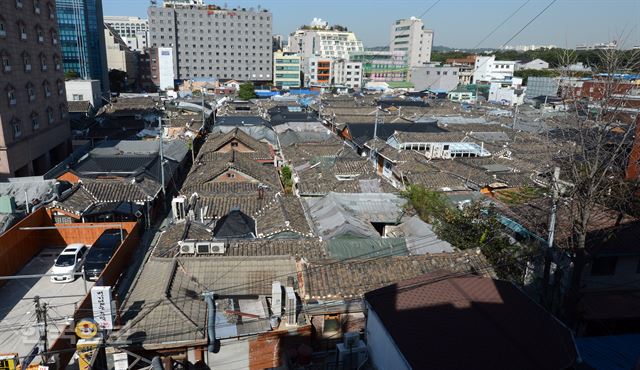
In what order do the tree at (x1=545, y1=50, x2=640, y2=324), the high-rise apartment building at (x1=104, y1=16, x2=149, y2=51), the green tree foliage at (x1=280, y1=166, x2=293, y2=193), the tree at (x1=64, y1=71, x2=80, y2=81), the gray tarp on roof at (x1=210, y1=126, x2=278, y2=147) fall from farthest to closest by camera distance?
the high-rise apartment building at (x1=104, y1=16, x2=149, y2=51)
the tree at (x1=64, y1=71, x2=80, y2=81)
the gray tarp on roof at (x1=210, y1=126, x2=278, y2=147)
the green tree foliage at (x1=280, y1=166, x2=293, y2=193)
the tree at (x1=545, y1=50, x2=640, y2=324)

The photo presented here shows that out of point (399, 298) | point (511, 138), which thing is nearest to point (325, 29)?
point (511, 138)

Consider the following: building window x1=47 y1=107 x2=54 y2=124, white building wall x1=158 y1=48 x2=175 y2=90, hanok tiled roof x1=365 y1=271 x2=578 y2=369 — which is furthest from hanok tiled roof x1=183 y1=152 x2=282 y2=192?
white building wall x1=158 y1=48 x2=175 y2=90

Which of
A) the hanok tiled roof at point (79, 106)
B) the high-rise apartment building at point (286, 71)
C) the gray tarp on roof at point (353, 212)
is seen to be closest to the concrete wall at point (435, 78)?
the high-rise apartment building at point (286, 71)

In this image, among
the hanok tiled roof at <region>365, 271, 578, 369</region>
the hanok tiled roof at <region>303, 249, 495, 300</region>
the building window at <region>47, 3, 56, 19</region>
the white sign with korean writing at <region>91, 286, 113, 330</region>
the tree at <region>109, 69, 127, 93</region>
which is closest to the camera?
the hanok tiled roof at <region>365, 271, 578, 369</region>

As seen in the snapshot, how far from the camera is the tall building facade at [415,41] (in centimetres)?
12000

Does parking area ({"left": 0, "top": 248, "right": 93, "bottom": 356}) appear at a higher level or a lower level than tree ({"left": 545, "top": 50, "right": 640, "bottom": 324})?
lower

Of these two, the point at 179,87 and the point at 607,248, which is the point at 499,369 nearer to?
the point at 607,248

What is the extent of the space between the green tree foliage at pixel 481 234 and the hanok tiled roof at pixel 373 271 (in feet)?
5.40

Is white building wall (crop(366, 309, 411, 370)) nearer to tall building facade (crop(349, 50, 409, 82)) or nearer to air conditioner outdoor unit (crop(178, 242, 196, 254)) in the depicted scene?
air conditioner outdoor unit (crop(178, 242, 196, 254))

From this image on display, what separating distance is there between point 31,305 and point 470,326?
48.8 ft

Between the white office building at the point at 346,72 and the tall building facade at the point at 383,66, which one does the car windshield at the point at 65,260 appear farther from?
the tall building facade at the point at 383,66

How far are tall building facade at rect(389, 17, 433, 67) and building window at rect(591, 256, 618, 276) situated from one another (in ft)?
376

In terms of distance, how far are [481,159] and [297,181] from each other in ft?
42.1

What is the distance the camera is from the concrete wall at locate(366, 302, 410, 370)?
7789mm
